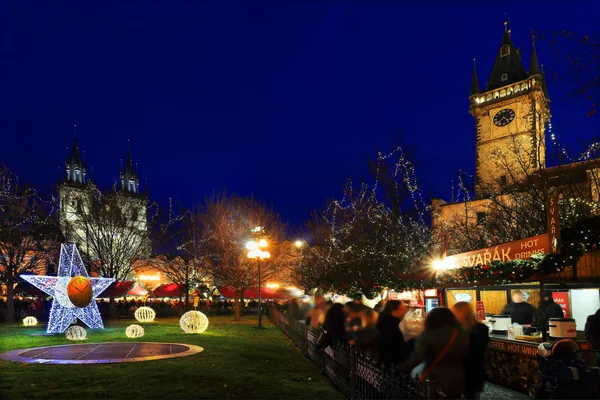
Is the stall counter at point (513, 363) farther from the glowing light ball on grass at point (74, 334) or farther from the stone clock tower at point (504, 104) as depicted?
the stone clock tower at point (504, 104)

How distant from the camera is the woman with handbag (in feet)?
17.7

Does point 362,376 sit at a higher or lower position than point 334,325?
lower

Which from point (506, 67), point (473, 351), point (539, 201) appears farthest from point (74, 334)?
point (506, 67)

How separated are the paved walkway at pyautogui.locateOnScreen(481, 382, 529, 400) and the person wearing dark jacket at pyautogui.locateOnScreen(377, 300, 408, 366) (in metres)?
3.17

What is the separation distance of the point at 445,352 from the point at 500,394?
5.27 m

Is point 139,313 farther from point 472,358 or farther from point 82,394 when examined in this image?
point 472,358

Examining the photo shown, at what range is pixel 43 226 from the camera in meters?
37.4

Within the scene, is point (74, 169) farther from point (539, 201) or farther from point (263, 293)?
point (539, 201)

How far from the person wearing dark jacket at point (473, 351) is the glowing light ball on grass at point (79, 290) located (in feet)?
59.1

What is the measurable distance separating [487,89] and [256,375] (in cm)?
6209

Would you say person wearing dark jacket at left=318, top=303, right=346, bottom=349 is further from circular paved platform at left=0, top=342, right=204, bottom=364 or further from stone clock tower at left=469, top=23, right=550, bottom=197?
stone clock tower at left=469, top=23, right=550, bottom=197

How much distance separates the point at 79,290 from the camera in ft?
68.5

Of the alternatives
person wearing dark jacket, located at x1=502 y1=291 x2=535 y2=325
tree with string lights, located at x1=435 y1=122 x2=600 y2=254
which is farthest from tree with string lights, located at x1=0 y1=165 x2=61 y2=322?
person wearing dark jacket, located at x1=502 y1=291 x2=535 y2=325

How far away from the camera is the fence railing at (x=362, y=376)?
17.2 ft
